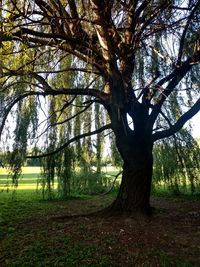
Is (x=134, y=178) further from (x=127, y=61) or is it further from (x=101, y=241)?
(x=127, y=61)

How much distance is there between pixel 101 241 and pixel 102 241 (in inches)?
0.4

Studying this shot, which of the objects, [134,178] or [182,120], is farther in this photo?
[182,120]

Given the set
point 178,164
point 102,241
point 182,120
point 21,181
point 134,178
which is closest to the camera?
point 102,241

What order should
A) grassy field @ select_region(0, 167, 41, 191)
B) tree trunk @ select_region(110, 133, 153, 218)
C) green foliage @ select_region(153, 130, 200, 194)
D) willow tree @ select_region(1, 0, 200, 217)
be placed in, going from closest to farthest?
willow tree @ select_region(1, 0, 200, 217), tree trunk @ select_region(110, 133, 153, 218), grassy field @ select_region(0, 167, 41, 191), green foliage @ select_region(153, 130, 200, 194)

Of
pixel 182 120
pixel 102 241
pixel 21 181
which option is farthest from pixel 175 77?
pixel 21 181

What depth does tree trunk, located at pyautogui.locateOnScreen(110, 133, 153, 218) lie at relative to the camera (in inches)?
171

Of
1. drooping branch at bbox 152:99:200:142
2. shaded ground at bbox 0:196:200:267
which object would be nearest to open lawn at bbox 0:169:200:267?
shaded ground at bbox 0:196:200:267

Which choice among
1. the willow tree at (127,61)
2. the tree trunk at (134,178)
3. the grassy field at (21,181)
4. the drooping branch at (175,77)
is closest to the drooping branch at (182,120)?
the willow tree at (127,61)

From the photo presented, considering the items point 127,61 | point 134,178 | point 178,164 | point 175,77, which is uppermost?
point 127,61

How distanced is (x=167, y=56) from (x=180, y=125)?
938mm

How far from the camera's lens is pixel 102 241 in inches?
136

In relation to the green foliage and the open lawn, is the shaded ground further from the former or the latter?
the green foliage

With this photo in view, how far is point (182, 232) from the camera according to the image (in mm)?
3803

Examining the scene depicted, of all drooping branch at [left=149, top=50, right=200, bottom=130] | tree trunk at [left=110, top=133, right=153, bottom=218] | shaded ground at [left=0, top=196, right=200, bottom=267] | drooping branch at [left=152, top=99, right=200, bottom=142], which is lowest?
shaded ground at [left=0, top=196, right=200, bottom=267]
